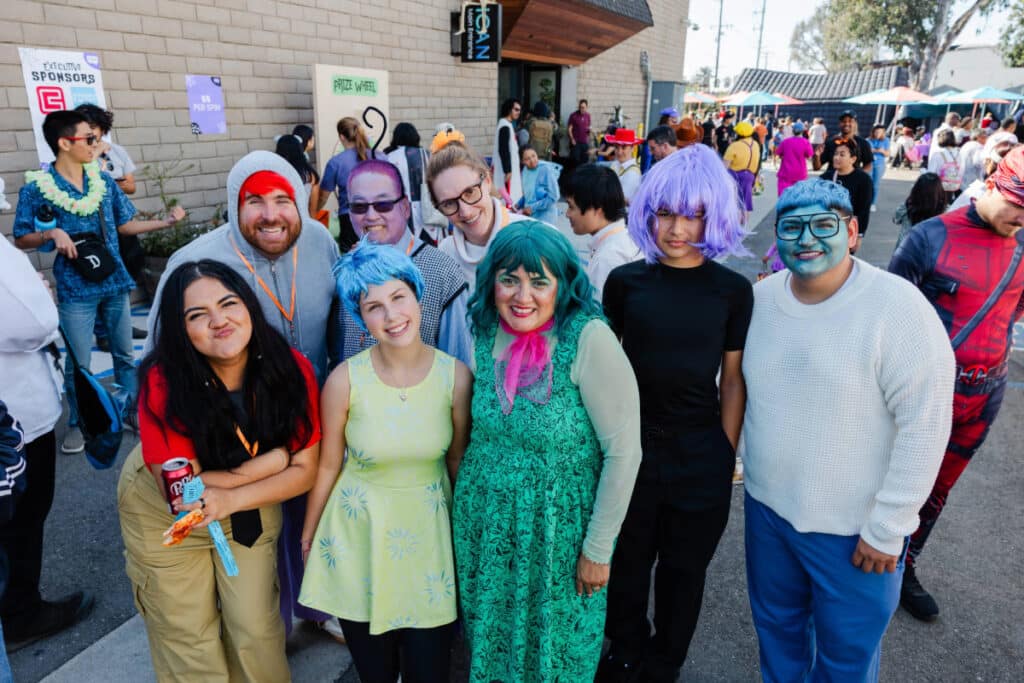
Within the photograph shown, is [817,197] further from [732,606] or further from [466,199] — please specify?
[732,606]

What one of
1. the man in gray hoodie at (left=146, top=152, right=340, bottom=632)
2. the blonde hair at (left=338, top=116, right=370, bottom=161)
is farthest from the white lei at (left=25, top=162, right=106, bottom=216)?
the blonde hair at (left=338, top=116, right=370, bottom=161)

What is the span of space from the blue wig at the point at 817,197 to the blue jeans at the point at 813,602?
3.18 ft

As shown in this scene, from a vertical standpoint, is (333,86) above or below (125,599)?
above

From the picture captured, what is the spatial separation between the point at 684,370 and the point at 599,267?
4.28 feet

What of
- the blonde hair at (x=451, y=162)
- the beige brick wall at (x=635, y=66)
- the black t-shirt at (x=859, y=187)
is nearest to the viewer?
the blonde hair at (x=451, y=162)

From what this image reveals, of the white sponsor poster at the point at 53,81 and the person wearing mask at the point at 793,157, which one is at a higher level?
the white sponsor poster at the point at 53,81

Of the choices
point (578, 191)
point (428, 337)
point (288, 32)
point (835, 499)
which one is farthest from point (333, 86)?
point (835, 499)

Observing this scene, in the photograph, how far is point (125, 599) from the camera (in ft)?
9.64

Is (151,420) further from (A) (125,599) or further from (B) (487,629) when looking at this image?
(A) (125,599)

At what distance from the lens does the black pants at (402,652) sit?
2076mm

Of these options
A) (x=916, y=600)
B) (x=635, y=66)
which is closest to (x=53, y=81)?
(x=916, y=600)

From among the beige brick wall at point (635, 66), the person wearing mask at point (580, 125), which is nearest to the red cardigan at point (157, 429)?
the person wearing mask at point (580, 125)

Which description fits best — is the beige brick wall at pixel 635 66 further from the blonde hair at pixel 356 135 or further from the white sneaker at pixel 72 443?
the white sneaker at pixel 72 443

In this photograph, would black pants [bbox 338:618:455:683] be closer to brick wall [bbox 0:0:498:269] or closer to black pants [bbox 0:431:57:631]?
black pants [bbox 0:431:57:631]
